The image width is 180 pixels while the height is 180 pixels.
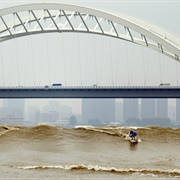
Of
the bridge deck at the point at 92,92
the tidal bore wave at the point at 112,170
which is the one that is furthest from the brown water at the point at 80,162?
the bridge deck at the point at 92,92

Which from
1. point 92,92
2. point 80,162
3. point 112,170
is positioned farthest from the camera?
point 92,92

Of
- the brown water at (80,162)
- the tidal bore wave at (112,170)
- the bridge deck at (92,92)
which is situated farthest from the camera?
the bridge deck at (92,92)

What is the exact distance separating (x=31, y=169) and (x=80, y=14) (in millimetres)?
40430

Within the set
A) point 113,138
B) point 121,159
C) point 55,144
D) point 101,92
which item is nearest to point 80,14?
point 101,92

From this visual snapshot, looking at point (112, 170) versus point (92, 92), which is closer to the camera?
point (112, 170)

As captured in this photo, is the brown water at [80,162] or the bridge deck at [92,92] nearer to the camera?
the brown water at [80,162]

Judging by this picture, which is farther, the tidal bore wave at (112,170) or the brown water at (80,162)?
the tidal bore wave at (112,170)

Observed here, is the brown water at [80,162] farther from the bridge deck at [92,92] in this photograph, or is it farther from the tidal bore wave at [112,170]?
the bridge deck at [92,92]

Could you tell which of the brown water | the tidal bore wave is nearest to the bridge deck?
the brown water

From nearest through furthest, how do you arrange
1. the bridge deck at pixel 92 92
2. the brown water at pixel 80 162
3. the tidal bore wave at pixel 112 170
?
the brown water at pixel 80 162 < the tidal bore wave at pixel 112 170 < the bridge deck at pixel 92 92

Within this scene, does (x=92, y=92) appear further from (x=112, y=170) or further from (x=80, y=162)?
(x=112, y=170)

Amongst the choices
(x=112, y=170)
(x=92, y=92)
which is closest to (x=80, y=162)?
(x=112, y=170)

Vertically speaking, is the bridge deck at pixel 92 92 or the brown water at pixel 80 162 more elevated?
the bridge deck at pixel 92 92

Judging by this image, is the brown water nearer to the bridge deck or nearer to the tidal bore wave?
the tidal bore wave
